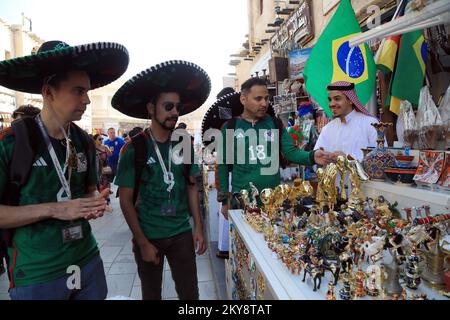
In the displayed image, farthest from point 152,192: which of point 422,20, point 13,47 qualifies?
point 13,47

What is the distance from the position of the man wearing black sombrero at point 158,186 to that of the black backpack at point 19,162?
567 millimetres

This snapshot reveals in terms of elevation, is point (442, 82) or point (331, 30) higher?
point (331, 30)

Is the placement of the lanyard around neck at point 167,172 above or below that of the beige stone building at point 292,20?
below

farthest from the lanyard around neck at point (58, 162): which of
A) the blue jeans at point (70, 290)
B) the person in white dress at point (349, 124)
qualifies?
the person in white dress at point (349, 124)

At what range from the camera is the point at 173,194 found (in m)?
1.98

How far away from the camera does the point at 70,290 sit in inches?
57.1

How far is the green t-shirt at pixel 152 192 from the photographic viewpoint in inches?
74.4

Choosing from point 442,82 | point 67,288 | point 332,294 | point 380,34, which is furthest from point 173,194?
point 442,82

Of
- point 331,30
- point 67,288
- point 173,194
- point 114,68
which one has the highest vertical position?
point 331,30

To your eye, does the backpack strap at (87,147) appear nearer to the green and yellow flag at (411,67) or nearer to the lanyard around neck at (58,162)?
the lanyard around neck at (58,162)

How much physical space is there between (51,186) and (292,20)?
6.88 m
